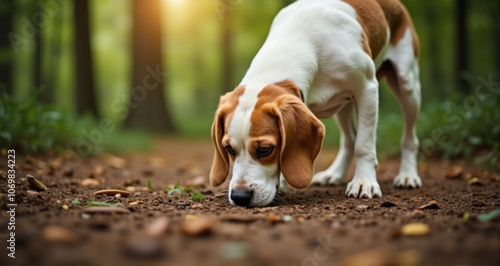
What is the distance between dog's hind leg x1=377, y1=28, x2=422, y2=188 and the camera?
16.6 feet

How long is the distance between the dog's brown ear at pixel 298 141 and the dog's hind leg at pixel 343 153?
1.72m

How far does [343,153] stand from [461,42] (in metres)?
6.78

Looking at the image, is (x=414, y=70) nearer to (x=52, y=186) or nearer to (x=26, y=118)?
(x=52, y=186)

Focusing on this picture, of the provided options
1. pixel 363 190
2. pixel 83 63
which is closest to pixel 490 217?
pixel 363 190

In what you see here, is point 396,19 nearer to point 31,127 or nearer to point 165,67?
point 31,127

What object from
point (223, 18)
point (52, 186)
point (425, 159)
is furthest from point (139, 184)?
point (223, 18)

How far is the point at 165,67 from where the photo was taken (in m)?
16.5

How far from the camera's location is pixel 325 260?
196 centimetres

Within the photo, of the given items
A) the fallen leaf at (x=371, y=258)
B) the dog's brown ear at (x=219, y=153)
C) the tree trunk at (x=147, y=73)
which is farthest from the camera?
the tree trunk at (x=147, y=73)

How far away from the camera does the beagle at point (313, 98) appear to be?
333 cm

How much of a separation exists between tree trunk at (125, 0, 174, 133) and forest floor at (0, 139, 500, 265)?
909 centimetres

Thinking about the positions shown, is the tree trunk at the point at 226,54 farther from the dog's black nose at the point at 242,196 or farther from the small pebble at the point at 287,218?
the small pebble at the point at 287,218

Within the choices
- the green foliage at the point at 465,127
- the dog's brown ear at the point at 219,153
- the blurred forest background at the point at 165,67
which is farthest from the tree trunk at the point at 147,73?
the dog's brown ear at the point at 219,153

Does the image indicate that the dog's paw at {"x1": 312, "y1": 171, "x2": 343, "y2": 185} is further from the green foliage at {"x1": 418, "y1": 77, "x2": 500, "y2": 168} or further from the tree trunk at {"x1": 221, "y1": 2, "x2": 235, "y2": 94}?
the tree trunk at {"x1": 221, "y1": 2, "x2": 235, "y2": 94}
